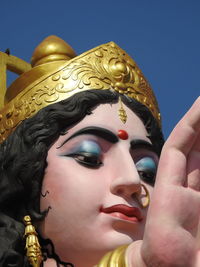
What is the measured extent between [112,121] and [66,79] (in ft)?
1.48

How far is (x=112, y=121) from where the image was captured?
3.90 m

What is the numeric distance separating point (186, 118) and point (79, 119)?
1135 millimetres

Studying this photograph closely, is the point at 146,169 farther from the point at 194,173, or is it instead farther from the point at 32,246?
the point at 194,173

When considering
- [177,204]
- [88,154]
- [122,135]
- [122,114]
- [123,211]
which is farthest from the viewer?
[122,114]

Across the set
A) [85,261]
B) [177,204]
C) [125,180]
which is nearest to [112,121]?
[125,180]

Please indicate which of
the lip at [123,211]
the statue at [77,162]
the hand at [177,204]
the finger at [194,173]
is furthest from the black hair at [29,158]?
the finger at [194,173]

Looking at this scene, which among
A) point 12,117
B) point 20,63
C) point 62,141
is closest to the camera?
point 62,141

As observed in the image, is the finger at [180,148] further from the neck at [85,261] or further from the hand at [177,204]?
the neck at [85,261]

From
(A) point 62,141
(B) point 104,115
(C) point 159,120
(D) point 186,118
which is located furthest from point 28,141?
(D) point 186,118

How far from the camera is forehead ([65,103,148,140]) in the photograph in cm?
388

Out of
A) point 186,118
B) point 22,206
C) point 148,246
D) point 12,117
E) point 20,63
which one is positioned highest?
point 20,63

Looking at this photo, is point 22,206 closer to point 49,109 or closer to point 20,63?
point 49,109

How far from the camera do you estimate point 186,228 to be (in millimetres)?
2830

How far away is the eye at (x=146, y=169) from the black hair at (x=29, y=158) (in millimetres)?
187
